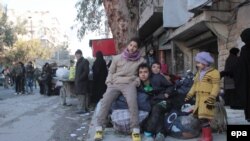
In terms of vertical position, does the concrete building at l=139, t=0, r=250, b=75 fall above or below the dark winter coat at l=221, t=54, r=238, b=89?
above

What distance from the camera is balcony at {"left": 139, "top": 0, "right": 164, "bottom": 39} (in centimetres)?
1859

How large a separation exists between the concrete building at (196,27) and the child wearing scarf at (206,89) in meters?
4.77

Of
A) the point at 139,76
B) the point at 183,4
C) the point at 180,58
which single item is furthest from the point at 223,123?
the point at 180,58

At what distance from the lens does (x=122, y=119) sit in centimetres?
770

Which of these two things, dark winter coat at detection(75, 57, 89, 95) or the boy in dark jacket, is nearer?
the boy in dark jacket

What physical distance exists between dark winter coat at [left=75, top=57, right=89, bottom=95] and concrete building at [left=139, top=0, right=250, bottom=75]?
3285 millimetres

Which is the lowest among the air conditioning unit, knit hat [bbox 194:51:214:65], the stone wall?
knit hat [bbox 194:51:214:65]

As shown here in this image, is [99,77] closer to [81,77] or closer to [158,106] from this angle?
[81,77]

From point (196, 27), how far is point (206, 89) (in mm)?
7997

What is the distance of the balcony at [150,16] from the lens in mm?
18594

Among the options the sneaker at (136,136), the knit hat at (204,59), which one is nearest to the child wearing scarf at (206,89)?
the knit hat at (204,59)

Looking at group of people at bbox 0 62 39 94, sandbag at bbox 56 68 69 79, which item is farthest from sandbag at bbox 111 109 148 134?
group of people at bbox 0 62 39 94

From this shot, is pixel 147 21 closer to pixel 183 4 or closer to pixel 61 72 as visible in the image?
pixel 183 4

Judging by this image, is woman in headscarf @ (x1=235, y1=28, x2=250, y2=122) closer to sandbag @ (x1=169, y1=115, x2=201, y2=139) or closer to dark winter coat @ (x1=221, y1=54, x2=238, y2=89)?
dark winter coat @ (x1=221, y1=54, x2=238, y2=89)
